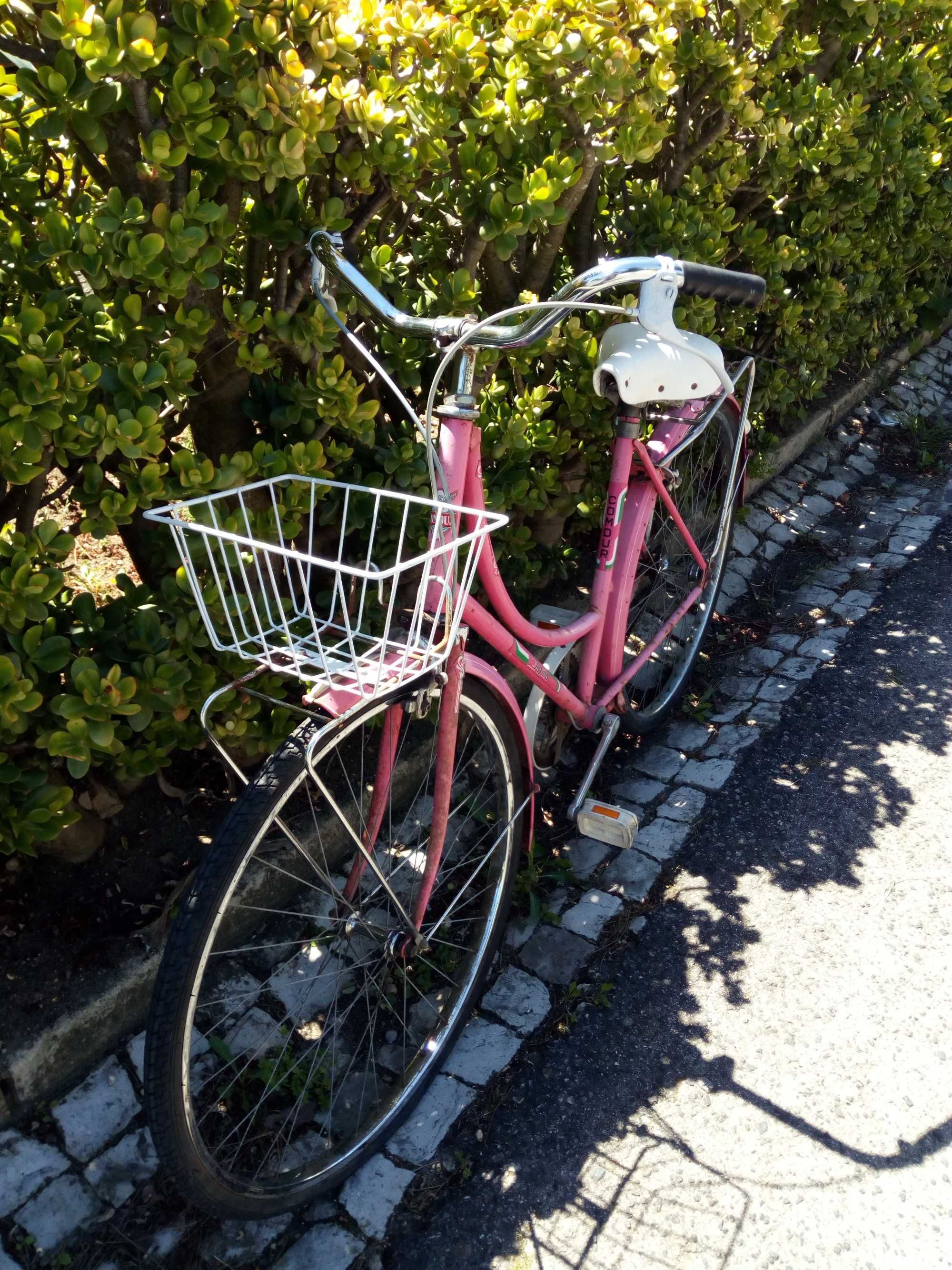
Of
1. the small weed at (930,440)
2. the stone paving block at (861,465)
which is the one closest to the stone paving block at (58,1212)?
the stone paving block at (861,465)

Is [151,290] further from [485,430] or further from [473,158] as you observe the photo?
[485,430]

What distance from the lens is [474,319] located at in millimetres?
2172

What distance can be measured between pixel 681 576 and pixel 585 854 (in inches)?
51.2

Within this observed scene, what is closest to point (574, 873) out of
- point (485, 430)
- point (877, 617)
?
point (485, 430)

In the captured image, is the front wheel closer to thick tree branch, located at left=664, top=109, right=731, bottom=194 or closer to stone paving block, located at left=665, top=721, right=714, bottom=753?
stone paving block, located at left=665, top=721, right=714, bottom=753

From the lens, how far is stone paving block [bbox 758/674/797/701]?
410 centimetres

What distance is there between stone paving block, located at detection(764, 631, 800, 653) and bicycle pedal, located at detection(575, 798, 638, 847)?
1.55m

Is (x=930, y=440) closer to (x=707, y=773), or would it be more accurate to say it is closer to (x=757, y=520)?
(x=757, y=520)

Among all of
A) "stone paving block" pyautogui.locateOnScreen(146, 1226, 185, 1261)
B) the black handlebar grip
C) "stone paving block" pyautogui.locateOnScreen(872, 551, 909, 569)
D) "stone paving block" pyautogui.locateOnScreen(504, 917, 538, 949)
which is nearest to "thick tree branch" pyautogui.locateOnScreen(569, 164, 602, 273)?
the black handlebar grip

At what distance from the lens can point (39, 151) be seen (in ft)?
7.72

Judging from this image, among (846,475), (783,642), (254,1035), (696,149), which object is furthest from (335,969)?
(846,475)

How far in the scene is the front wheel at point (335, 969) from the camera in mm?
2295

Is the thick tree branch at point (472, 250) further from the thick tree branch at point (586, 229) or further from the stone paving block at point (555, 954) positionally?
the stone paving block at point (555, 954)

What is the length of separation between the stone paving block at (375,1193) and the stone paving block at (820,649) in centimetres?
272
